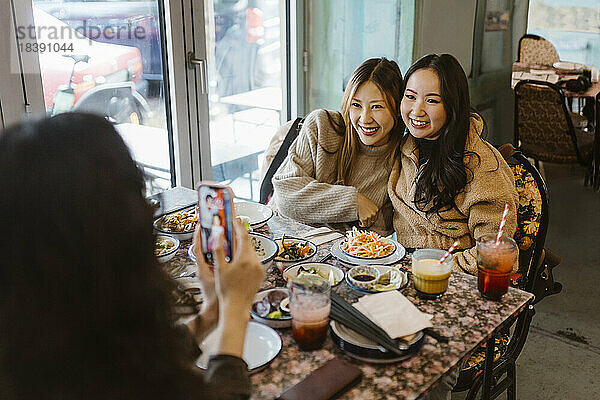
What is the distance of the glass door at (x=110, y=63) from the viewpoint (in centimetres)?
262

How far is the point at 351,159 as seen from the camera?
7.97ft

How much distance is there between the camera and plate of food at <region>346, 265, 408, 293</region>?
1629mm

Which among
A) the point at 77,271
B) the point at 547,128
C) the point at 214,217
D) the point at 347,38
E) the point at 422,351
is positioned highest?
the point at 347,38

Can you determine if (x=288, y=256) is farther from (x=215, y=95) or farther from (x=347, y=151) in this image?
(x=215, y=95)

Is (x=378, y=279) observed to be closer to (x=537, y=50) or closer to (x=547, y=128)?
(x=547, y=128)

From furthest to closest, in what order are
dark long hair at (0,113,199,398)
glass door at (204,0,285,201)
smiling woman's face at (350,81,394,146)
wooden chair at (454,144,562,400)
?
glass door at (204,0,285,201) < smiling woman's face at (350,81,394,146) < wooden chair at (454,144,562,400) < dark long hair at (0,113,199,398)

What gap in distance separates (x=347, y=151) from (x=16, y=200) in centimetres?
173

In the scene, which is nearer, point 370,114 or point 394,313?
point 394,313

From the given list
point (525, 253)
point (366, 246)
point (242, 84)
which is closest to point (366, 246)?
point (366, 246)

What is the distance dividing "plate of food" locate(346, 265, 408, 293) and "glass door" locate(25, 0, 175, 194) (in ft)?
4.18

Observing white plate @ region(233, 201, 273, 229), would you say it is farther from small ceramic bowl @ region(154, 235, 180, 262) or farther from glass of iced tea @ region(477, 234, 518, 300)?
glass of iced tea @ region(477, 234, 518, 300)

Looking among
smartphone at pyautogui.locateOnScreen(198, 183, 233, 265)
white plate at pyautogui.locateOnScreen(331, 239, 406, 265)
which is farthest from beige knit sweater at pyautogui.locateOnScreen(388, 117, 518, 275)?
smartphone at pyautogui.locateOnScreen(198, 183, 233, 265)

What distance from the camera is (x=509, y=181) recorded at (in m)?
2.03

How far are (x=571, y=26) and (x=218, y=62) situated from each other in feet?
16.7
